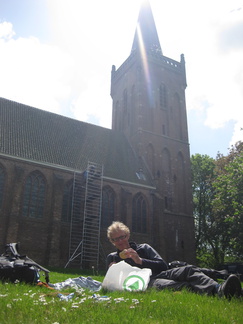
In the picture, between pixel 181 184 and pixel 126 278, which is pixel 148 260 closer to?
pixel 126 278

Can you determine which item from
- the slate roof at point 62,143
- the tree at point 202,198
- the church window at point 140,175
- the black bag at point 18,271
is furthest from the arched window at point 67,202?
the tree at point 202,198

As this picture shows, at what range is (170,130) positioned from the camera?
103 ft

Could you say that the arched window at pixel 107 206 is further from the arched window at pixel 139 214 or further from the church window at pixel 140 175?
the church window at pixel 140 175

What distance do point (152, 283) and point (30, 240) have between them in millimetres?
16208

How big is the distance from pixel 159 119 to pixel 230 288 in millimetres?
27315

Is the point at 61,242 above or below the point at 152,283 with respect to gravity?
above

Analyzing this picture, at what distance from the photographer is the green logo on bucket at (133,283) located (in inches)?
Answer: 188

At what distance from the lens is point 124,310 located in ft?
11.3

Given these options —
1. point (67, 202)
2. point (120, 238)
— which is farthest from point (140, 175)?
point (120, 238)

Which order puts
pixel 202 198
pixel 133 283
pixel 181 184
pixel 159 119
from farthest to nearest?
pixel 202 198 → pixel 159 119 → pixel 181 184 → pixel 133 283

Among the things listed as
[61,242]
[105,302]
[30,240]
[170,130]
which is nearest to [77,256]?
[61,242]

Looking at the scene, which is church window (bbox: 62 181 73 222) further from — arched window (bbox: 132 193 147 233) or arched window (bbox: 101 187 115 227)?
arched window (bbox: 132 193 147 233)

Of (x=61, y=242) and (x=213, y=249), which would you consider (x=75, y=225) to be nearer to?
(x=61, y=242)

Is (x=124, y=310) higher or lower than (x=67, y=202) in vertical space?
lower
